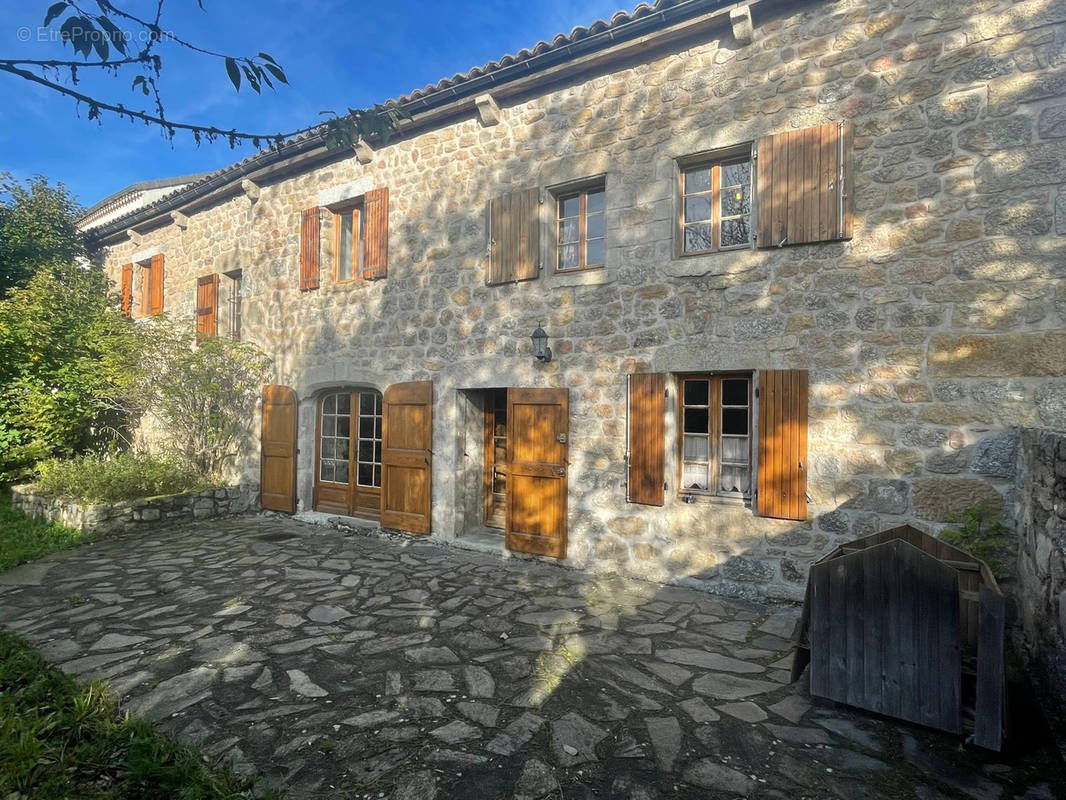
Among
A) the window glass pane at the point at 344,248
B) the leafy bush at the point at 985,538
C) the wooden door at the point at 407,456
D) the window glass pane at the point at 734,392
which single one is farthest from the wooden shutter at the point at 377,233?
the leafy bush at the point at 985,538

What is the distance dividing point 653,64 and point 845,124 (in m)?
1.94

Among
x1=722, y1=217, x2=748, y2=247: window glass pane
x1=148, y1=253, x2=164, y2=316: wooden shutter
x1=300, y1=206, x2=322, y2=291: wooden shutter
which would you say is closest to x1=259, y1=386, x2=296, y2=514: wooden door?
x1=300, y1=206, x2=322, y2=291: wooden shutter

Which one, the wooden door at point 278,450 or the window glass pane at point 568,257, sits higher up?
the window glass pane at point 568,257

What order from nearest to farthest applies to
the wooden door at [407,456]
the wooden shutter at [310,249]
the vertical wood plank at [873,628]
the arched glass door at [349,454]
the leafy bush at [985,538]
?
1. the vertical wood plank at [873,628]
2. the leafy bush at [985,538]
3. the wooden door at [407,456]
4. the arched glass door at [349,454]
5. the wooden shutter at [310,249]

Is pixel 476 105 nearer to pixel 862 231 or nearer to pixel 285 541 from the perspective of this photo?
pixel 862 231

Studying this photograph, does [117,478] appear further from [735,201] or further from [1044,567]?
[1044,567]

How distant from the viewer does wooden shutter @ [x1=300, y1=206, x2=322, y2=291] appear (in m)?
7.80

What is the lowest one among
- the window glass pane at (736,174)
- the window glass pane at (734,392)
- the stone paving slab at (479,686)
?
the stone paving slab at (479,686)

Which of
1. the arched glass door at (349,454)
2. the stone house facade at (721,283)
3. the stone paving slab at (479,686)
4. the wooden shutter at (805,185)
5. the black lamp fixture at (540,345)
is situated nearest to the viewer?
the stone paving slab at (479,686)

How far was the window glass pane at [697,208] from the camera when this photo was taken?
5109mm

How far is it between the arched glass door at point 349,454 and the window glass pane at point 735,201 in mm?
4994

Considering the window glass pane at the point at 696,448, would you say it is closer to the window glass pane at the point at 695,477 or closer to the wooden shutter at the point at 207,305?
the window glass pane at the point at 695,477

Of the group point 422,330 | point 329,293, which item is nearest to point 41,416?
point 329,293

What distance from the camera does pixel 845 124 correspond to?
172 inches
